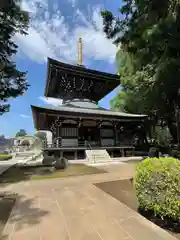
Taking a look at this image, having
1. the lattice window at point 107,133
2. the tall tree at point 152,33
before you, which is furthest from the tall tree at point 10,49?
the lattice window at point 107,133

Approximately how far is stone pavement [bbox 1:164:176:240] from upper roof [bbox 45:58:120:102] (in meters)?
11.7

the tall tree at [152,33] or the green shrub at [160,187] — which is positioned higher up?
the tall tree at [152,33]

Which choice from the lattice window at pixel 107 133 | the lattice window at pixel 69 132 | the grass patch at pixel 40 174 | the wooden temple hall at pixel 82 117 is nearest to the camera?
the grass patch at pixel 40 174

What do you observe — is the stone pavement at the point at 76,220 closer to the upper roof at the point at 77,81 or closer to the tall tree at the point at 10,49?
the tall tree at the point at 10,49

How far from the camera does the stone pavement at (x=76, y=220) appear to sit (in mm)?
2936

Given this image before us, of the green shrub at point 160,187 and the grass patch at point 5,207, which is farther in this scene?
the grass patch at point 5,207

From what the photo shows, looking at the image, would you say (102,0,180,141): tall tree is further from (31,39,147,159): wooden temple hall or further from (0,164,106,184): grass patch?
(31,39,147,159): wooden temple hall

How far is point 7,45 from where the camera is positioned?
30.1ft

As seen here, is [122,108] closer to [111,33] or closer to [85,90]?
[85,90]

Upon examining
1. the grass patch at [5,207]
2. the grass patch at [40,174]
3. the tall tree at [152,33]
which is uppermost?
the tall tree at [152,33]

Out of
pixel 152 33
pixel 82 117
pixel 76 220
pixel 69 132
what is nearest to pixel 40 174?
pixel 76 220

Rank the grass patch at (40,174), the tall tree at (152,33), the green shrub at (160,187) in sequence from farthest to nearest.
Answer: the grass patch at (40,174), the tall tree at (152,33), the green shrub at (160,187)

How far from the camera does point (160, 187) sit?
3318mm

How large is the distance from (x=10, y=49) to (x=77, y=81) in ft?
24.5
